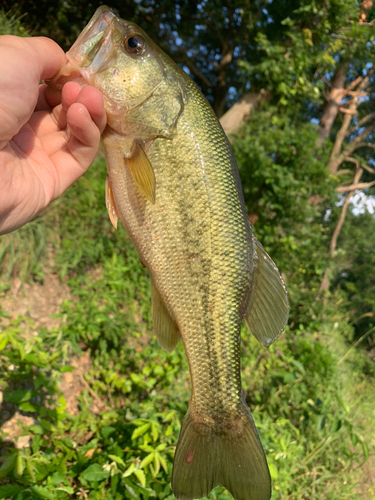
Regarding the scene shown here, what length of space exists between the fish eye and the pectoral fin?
3.47 ft

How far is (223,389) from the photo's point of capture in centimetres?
147

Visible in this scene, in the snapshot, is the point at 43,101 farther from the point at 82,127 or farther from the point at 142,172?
the point at 142,172

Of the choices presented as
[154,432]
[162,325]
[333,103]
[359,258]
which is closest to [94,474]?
[154,432]

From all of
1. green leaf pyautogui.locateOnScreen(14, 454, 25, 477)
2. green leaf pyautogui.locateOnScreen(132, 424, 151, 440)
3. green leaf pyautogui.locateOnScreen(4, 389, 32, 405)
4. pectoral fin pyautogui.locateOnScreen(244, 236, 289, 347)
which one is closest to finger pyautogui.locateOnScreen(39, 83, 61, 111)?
pectoral fin pyautogui.locateOnScreen(244, 236, 289, 347)

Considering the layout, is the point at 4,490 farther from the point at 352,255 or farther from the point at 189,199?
the point at 352,255

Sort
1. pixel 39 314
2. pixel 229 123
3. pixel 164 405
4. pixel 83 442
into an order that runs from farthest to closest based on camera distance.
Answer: pixel 229 123
pixel 39 314
pixel 164 405
pixel 83 442

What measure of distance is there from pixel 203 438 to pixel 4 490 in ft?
3.68

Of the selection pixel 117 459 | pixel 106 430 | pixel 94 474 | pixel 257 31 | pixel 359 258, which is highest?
pixel 257 31

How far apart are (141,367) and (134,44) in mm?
3217

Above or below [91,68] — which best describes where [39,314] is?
below

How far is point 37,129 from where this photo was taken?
1.73m

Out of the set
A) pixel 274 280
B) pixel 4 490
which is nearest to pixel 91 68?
pixel 274 280

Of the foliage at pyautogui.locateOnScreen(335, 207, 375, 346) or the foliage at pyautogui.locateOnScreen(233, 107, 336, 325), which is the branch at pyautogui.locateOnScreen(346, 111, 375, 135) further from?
the foliage at pyautogui.locateOnScreen(233, 107, 336, 325)

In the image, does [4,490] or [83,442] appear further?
[83,442]
